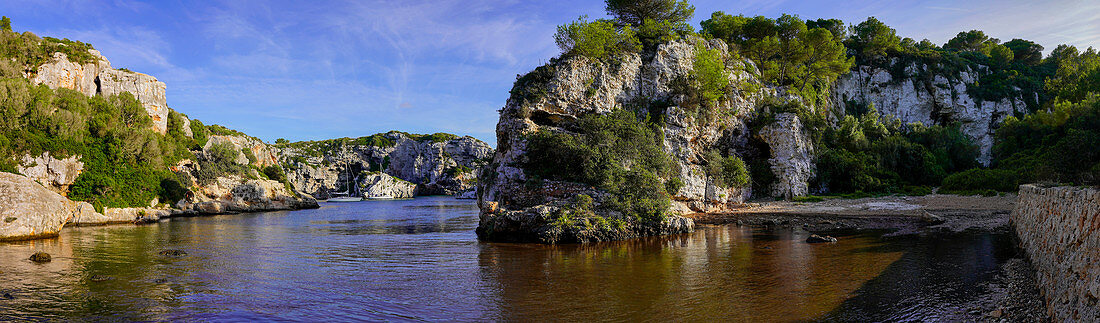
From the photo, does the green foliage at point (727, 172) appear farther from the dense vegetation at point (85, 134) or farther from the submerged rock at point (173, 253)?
the dense vegetation at point (85, 134)

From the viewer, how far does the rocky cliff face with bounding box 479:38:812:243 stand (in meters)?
25.2

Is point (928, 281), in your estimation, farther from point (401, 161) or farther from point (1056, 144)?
point (401, 161)

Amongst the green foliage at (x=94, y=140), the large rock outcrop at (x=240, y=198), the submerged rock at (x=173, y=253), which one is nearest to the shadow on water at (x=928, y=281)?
the submerged rock at (x=173, y=253)

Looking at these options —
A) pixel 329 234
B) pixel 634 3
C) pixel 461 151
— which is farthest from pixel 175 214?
pixel 461 151

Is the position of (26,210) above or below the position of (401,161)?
below

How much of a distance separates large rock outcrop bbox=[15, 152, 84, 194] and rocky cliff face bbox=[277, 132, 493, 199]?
83.1m

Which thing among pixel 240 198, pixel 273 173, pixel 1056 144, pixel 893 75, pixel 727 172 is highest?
pixel 893 75

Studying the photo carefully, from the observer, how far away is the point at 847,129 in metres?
52.0

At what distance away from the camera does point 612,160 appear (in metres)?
27.9

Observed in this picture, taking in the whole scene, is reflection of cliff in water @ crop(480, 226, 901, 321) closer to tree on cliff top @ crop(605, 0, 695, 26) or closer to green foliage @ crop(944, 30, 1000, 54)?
tree on cliff top @ crop(605, 0, 695, 26)

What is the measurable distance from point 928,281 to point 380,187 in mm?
116020

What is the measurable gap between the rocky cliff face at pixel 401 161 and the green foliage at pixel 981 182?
99.2 meters

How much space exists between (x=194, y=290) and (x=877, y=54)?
253 feet

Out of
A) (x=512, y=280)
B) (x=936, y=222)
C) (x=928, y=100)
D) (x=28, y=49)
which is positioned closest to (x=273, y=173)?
(x=28, y=49)
